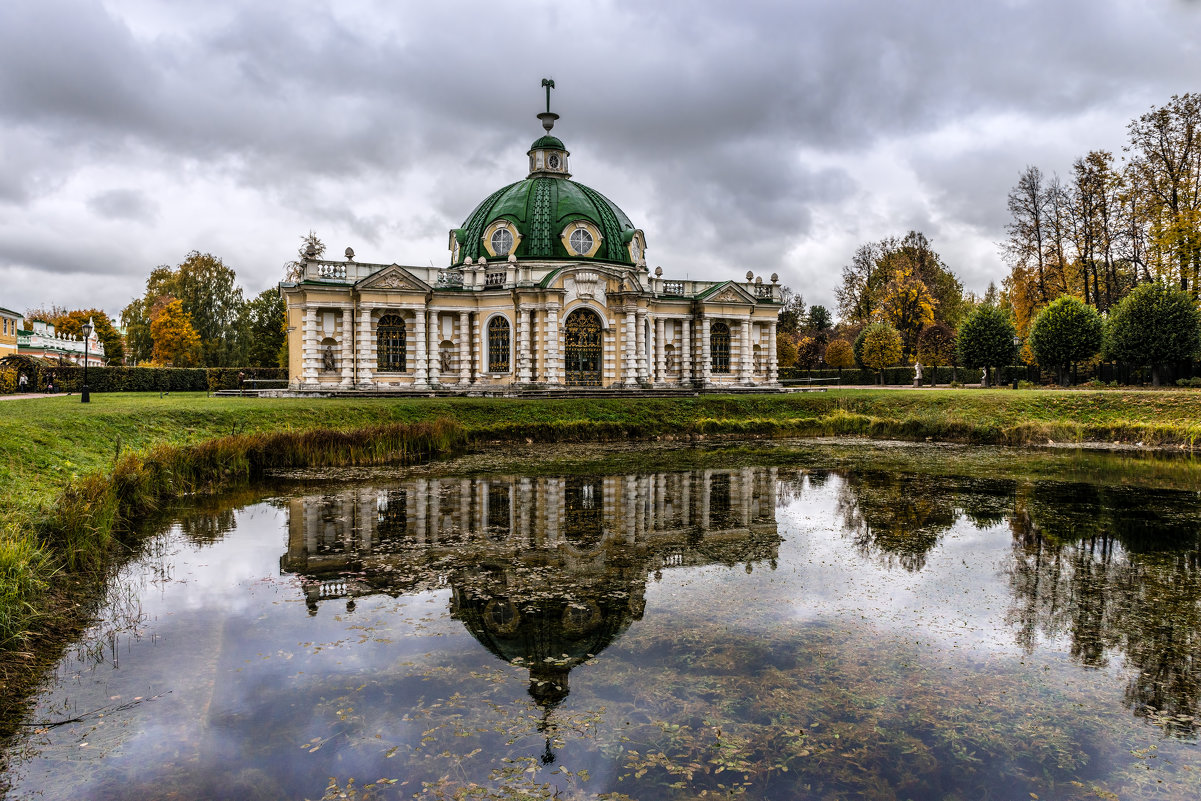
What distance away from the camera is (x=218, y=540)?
9.49 metres

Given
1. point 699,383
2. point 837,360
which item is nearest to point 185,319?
point 699,383

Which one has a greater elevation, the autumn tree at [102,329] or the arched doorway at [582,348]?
the autumn tree at [102,329]

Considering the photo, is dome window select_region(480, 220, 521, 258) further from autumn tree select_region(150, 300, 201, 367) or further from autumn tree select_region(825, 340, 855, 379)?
autumn tree select_region(825, 340, 855, 379)

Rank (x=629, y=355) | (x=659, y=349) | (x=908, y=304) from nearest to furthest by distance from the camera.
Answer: (x=629, y=355)
(x=659, y=349)
(x=908, y=304)

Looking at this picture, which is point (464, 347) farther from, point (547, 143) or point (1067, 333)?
point (1067, 333)

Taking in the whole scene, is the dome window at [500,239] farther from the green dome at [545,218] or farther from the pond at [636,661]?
the pond at [636,661]

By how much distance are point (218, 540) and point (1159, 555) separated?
38.9 feet

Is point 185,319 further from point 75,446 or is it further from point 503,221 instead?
point 75,446

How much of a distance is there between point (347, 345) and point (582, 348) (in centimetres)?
1073

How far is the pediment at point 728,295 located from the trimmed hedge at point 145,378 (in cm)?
2595

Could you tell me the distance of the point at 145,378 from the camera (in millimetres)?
36844

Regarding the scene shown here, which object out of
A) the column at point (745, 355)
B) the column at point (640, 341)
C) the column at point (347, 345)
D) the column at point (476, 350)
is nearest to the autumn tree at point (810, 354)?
the column at point (745, 355)

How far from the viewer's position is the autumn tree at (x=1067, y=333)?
33.3m

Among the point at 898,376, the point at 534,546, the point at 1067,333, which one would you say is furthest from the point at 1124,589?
the point at 898,376
